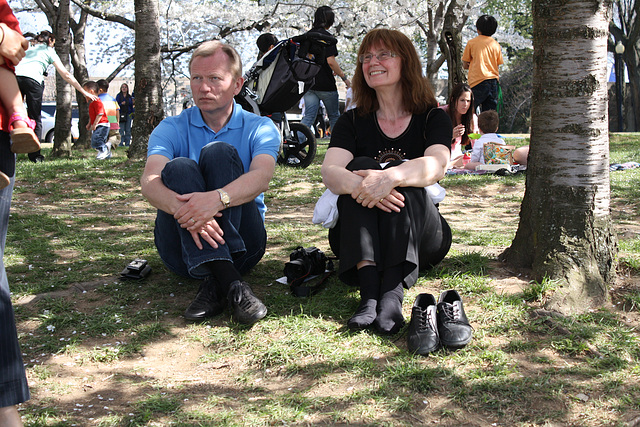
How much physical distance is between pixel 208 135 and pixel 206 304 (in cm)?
103

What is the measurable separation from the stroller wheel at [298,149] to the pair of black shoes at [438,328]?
20.2 feet

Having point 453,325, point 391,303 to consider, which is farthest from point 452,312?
point 391,303

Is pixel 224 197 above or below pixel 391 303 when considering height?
above

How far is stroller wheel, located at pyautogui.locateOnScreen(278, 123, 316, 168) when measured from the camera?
900 centimetres

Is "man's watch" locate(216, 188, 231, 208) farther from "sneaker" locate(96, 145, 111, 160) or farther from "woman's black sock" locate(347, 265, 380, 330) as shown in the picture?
"sneaker" locate(96, 145, 111, 160)

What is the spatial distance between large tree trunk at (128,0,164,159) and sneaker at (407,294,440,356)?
6.89 metres

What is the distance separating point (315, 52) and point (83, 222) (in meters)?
3.77

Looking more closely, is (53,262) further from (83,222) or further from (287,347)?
(287,347)

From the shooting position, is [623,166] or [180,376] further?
[623,166]

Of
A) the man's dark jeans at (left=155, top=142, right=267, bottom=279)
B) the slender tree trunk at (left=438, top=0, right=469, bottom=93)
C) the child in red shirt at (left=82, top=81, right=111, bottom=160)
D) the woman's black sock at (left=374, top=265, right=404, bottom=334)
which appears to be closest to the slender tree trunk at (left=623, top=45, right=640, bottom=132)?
the slender tree trunk at (left=438, top=0, right=469, bottom=93)

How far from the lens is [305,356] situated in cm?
296

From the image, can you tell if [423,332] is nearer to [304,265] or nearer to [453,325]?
[453,325]

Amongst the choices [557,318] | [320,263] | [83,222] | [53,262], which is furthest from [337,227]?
[83,222]

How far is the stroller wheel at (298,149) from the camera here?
900cm
